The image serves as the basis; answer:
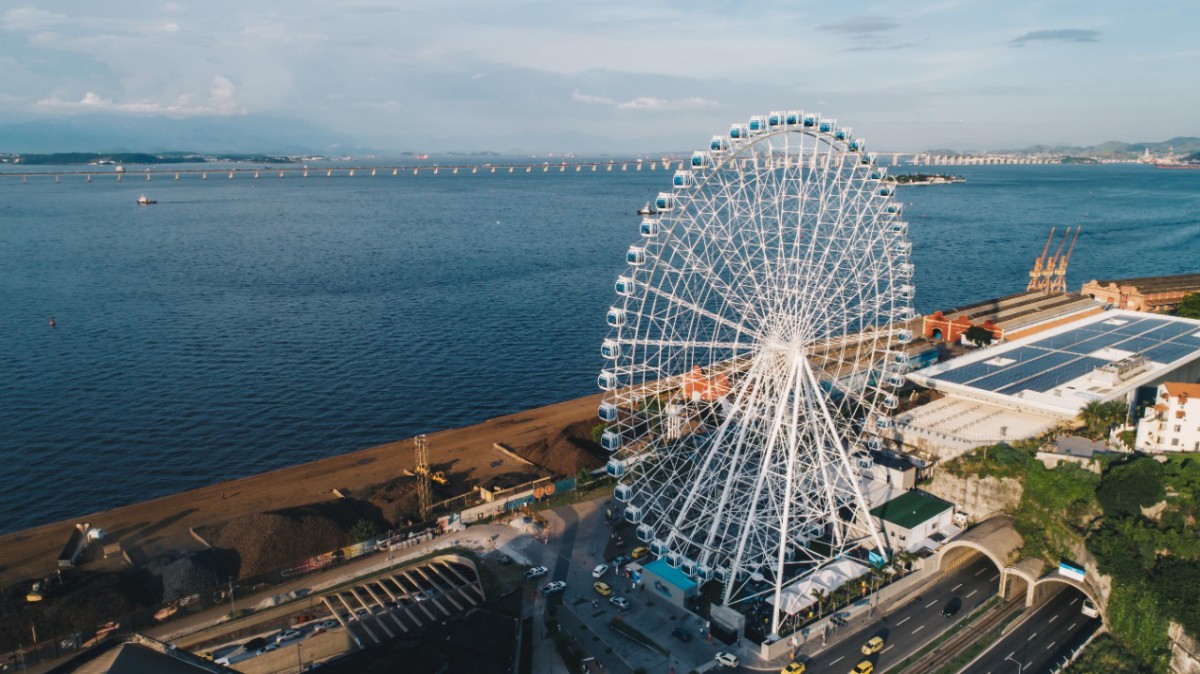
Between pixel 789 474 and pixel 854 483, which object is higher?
pixel 789 474

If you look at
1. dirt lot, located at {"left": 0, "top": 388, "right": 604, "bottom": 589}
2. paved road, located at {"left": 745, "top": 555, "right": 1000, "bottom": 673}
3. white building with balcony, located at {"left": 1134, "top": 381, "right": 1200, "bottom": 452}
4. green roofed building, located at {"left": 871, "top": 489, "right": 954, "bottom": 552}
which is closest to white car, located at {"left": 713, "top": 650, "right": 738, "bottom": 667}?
paved road, located at {"left": 745, "top": 555, "right": 1000, "bottom": 673}

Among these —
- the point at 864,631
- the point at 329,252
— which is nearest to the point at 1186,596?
the point at 864,631

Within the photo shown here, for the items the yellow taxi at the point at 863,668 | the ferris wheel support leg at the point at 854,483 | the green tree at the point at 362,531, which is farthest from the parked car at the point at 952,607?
the green tree at the point at 362,531

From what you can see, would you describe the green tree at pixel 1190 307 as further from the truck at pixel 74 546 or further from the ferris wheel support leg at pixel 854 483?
the truck at pixel 74 546

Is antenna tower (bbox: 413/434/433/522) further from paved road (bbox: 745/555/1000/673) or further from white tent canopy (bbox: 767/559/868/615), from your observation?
paved road (bbox: 745/555/1000/673)

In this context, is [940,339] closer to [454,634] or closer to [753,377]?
[753,377]

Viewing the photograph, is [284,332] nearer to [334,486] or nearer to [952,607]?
[334,486]

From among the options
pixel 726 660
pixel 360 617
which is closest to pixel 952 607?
pixel 726 660
